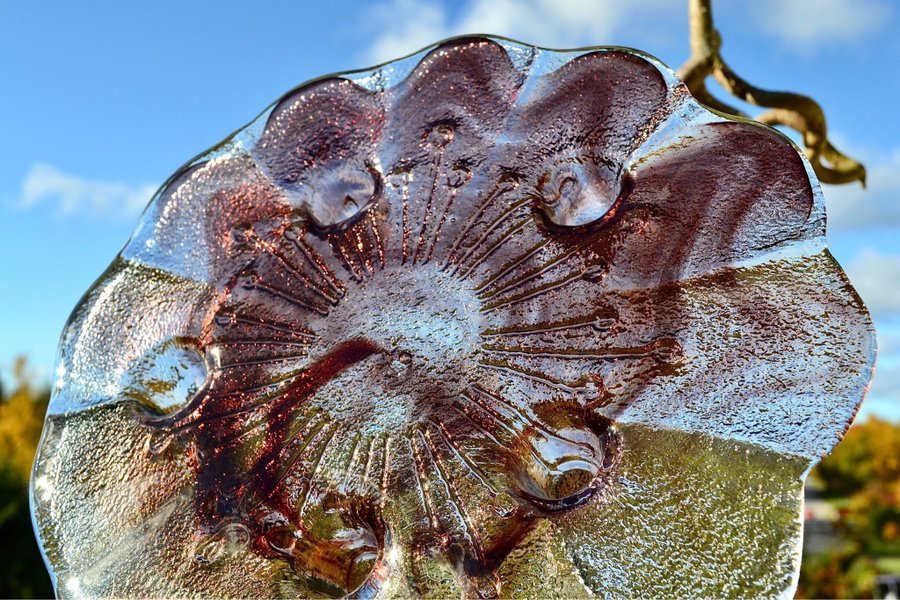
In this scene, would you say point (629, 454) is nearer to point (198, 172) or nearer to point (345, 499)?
point (345, 499)

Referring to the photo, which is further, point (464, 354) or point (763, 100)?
point (763, 100)

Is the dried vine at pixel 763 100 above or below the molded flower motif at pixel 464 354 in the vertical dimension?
above

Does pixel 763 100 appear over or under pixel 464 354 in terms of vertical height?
over

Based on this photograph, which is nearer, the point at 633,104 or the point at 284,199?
the point at 633,104

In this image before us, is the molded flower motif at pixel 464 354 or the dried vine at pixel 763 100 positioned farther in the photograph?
the dried vine at pixel 763 100

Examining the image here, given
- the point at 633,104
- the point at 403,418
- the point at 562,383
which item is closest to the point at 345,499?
the point at 403,418
